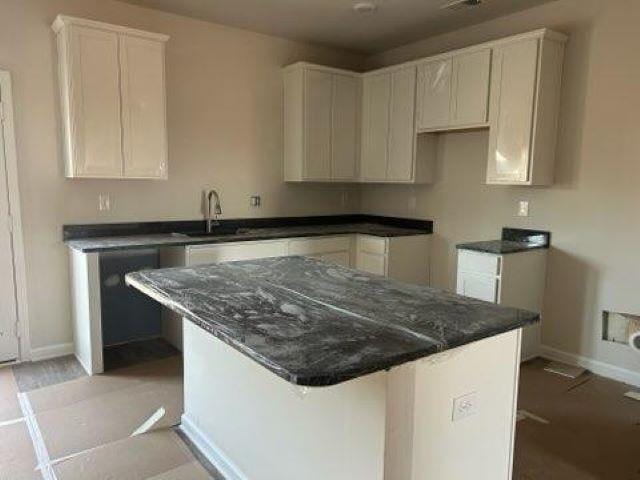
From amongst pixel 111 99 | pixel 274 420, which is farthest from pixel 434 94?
pixel 274 420

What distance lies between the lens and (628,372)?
328 centimetres

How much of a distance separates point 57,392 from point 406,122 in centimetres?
360

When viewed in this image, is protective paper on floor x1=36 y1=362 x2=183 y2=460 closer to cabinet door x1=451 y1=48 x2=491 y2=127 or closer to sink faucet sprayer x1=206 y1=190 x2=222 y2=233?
sink faucet sprayer x1=206 y1=190 x2=222 y2=233

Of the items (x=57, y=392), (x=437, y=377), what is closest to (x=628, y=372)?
(x=437, y=377)

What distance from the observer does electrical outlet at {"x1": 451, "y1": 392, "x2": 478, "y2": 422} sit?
1564 millimetres

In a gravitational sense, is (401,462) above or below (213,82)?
below

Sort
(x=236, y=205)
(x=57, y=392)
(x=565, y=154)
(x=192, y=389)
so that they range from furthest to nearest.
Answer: (x=236, y=205)
(x=565, y=154)
(x=57, y=392)
(x=192, y=389)

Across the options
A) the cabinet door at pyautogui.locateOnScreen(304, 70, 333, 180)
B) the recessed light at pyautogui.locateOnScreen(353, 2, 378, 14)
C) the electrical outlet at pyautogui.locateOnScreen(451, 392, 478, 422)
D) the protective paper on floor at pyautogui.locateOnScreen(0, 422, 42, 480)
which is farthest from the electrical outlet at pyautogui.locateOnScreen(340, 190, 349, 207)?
the electrical outlet at pyautogui.locateOnScreen(451, 392, 478, 422)

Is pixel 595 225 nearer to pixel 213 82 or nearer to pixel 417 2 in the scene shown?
pixel 417 2

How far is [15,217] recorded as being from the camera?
336 centimetres

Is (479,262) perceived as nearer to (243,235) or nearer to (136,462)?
(243,235)

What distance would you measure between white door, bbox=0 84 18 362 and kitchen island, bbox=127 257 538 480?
176cm

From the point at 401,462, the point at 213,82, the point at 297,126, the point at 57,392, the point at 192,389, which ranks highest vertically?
the point at 213,82

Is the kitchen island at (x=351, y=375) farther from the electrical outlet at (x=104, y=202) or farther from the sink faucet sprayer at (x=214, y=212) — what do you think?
the sink faucet sprayer at (x=214, y=212)
